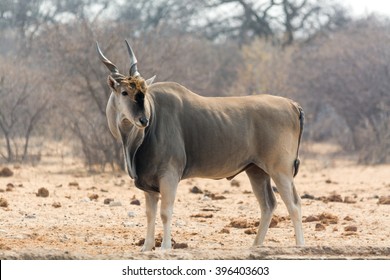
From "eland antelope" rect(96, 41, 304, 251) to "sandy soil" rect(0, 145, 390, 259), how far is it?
585 millimetres

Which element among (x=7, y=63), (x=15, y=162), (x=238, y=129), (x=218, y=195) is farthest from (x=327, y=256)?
(x=7, y=63)

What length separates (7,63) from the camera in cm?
2386

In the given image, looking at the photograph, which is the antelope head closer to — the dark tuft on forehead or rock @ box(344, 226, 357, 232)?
the dark tuft on forehead

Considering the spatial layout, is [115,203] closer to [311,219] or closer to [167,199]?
[311,219]

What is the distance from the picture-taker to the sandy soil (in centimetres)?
773

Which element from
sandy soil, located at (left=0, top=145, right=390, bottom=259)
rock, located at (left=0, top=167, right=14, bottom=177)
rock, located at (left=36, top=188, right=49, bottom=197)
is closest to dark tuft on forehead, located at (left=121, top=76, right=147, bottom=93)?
sandy soil, located at (left=0, top=145, right=390, bottom=259)

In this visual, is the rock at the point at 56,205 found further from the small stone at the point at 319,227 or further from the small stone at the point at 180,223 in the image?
the small stone at the point at 319,227

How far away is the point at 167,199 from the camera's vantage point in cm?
834

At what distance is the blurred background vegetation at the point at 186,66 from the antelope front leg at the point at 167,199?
948 cm

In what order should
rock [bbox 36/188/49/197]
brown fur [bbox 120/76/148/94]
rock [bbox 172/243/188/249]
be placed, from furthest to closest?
1. rock [bbox 36/188/49/197]
2. rock [bbox 172/243/188/249]
3. brown fur [bbox 120/76/148/94]

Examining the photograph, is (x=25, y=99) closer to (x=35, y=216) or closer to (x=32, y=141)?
(x=32, y=141)

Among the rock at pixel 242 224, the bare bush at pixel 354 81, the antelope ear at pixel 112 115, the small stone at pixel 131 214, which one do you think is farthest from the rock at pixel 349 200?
the bare bush at pixel 354 81

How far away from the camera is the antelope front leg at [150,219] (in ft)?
28.2

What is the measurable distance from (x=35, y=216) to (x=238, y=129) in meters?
3.13
